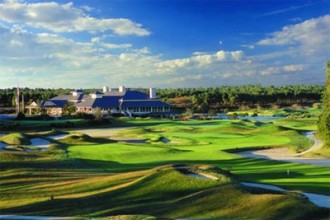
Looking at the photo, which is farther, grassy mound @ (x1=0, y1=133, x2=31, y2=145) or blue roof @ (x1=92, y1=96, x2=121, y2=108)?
blue roof @ (x1=92, y1=96, x2=121, y2=108)

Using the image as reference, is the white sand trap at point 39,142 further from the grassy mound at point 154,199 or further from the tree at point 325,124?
the tree at point 325,124

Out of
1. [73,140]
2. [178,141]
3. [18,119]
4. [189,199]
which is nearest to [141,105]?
[18,119]

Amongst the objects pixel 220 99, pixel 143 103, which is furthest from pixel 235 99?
pixel 143 103

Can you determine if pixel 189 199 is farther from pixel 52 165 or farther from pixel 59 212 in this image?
pixel 52 165

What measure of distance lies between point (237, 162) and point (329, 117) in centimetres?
1403

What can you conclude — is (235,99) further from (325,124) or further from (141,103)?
(325,124)

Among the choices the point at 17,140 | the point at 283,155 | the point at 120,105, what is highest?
the point at 120,105

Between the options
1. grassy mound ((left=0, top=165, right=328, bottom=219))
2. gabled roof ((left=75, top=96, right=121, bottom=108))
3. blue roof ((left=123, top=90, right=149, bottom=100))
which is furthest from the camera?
blue roof ((left=123, top=90, right=149, bottom=100))

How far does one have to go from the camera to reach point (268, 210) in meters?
16.3

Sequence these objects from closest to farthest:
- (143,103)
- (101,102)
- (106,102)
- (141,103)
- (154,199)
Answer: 1. (154,199)
2. (101,102)
3. (106,102)
4. (143,103)
5. (141,103)

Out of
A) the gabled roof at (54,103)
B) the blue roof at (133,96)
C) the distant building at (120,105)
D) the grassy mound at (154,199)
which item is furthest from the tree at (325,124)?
the gabled roof at (54,103)

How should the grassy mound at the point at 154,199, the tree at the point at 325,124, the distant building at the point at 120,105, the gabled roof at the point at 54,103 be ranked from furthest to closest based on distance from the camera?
1. the gabled roof at the point at 54,103
2. the distant building at the point at 120,105
3. the tree at the point at 325,124
4. the grassy mound at the point at 154,199

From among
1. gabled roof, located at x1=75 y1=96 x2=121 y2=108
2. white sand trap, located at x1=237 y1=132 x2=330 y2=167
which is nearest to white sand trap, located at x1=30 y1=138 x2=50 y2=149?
white sand trap, located at x1=237 y1=132 x2=330 y2=167

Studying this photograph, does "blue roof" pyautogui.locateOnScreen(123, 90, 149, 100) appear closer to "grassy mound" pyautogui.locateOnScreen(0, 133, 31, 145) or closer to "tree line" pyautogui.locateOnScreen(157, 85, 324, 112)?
"tree line" pyautogui.locateOnScreen(157, 85, 324, 112)
